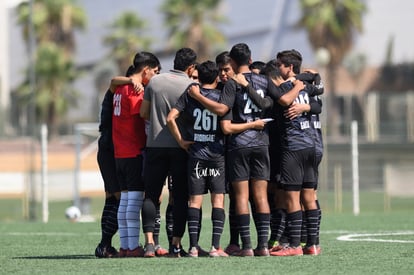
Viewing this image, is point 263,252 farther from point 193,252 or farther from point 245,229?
point 193,252

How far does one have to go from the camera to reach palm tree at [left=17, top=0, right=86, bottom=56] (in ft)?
192

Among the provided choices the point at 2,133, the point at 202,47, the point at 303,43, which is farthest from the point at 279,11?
the point at 2,133

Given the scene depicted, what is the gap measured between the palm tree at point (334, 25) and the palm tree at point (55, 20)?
515 inches

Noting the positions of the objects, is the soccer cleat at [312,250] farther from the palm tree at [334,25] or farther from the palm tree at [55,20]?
the palm tree at [55,20]

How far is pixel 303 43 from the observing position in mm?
59844

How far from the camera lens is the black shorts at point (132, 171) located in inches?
463

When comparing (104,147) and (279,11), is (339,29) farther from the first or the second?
(104,147)

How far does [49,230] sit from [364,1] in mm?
41512

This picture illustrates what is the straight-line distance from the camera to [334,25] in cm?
5309

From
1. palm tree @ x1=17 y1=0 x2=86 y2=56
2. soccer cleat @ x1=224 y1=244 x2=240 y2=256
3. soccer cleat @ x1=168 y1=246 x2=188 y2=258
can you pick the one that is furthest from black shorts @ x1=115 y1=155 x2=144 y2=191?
palm tree @ x1=17 y1=0 x2=86 y2=56

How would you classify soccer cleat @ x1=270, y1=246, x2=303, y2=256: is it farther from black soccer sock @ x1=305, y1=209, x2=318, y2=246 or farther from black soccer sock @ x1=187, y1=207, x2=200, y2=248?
black soccer sock @ x1=187, y1=207, x2=200, y2=248

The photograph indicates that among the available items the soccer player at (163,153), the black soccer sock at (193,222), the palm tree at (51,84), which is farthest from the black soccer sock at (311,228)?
the palm tree at (51,84)

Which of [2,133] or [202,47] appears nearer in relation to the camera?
Answer: [2,133]

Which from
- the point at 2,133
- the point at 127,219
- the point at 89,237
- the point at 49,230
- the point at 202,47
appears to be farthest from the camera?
the point at 202,47
